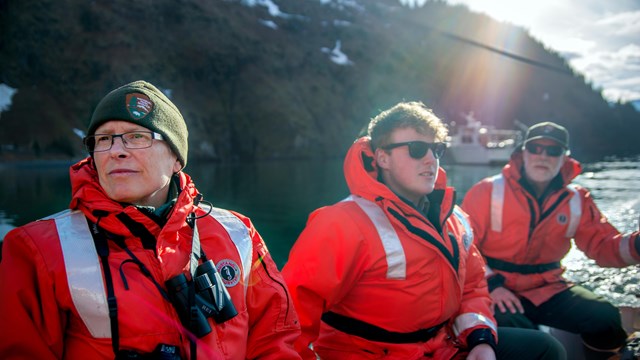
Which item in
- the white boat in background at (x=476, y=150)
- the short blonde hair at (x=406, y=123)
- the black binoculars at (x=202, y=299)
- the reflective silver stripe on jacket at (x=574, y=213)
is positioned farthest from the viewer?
the white boat in background at (x=476, y=150)

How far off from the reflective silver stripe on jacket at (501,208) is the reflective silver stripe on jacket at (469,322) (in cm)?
136

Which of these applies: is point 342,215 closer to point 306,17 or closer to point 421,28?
point 306,17

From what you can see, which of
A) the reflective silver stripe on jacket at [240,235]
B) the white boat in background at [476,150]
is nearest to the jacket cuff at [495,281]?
the reflective silver stripe on jacket at [240,235]

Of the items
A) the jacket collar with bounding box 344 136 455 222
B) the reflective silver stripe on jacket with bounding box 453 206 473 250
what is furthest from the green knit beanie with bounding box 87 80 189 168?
the reflective silver stripe on jacket with bounding box 453 206 473 250

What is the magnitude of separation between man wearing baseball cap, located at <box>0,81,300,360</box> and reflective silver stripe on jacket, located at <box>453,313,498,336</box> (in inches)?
42.5

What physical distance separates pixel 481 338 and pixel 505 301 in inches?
47.8

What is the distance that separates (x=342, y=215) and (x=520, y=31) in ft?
356

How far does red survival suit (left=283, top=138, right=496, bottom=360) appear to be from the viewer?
2.32m

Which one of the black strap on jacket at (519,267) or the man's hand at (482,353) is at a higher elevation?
the black strap on jacket at (519,267)

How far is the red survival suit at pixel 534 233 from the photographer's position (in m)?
3.66

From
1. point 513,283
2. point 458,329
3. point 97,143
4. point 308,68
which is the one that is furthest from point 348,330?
point 308,68

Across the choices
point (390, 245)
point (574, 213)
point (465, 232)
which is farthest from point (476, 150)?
point (390, 245)

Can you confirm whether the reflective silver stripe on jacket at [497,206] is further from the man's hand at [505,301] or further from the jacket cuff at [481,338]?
the jacket cuff at [481,338]

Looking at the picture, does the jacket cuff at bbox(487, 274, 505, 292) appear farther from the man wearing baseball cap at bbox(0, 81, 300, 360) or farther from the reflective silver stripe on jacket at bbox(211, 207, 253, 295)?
the reflective silver stripe on jacket at bbox(211, 207, 253, 295)
